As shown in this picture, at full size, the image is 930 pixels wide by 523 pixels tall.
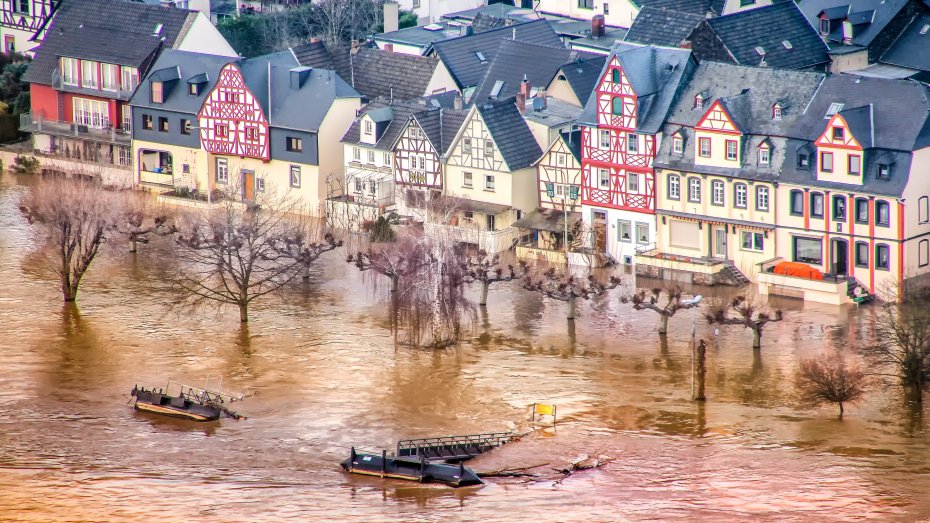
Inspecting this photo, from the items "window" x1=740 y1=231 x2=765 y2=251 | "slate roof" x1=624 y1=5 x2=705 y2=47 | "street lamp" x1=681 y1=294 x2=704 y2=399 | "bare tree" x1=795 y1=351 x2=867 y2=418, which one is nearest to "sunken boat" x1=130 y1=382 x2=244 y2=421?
"street lamp" x1=681 y1=294 x2=704 y2=399

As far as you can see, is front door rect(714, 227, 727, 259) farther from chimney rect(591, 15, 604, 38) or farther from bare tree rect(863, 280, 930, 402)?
chimney rect(591, 15, 604, 38)

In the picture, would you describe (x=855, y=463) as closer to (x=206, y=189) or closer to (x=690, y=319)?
(x=690, y=319)

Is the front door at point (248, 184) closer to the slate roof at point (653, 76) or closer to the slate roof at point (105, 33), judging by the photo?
the slate roof at point (105, 33)

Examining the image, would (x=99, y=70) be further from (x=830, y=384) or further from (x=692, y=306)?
(x=830, y=384)

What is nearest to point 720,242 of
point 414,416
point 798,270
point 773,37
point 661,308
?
point 798,270

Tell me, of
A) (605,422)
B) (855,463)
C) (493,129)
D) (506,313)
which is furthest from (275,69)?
(855,463)

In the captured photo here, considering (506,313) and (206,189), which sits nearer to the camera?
(506,313)

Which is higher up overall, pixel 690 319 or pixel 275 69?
pixel 275 69
